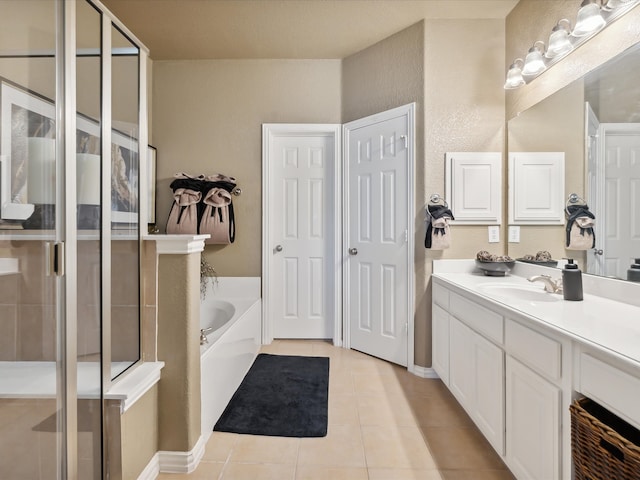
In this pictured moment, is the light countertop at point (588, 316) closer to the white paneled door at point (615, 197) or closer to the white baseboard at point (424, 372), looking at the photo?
the white paneled door at point (615, 197)

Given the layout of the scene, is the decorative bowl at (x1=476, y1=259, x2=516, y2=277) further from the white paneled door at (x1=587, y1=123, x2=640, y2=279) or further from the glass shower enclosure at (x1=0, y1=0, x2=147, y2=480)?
the glass shower enclosure at (x1=0, y1=0, x2=147, y2=480)

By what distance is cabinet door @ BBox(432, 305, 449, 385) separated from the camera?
2305mm

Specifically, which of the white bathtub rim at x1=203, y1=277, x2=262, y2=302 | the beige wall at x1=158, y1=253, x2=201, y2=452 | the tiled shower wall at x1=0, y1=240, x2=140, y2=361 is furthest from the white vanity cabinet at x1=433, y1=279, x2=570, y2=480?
the white bathtub rim at x1=203, y1=277, x2=262, y2=302

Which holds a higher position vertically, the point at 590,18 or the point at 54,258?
the point at 590,18

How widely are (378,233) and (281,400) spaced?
1.50 m

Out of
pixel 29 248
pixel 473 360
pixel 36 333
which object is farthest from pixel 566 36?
pixel 36 333

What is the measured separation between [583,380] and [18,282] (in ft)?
5.52

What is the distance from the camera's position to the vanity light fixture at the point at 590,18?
1692 mm

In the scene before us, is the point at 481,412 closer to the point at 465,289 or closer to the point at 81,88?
the point at 465,289

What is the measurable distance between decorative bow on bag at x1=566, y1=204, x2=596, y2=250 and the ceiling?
1630 millimetres

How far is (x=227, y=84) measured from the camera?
133 inches

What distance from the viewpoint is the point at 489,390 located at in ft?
5.49

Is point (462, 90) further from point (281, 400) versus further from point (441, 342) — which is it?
point (281, 400)

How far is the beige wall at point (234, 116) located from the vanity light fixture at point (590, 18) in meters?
1.96
